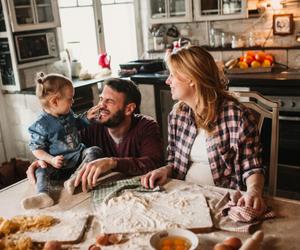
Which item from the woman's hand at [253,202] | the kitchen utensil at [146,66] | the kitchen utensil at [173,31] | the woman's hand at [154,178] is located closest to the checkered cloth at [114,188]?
the woman's hand at [154,178]

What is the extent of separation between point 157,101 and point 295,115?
129 centimetres

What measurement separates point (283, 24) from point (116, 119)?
2545 mm

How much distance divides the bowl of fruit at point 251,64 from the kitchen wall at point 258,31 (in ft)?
0.52

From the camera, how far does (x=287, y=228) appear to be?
1229mm

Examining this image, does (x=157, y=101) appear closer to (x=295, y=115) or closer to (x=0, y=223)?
(x=295, y=115)

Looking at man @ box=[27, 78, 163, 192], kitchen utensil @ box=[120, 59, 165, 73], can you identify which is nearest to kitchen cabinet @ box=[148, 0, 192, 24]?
kitchen utensil @ box=[120, 59, 165, 73]

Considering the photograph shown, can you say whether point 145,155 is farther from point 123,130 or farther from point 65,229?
point 65,229

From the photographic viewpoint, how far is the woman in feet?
5.65

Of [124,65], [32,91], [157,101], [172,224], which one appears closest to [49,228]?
[172,224]

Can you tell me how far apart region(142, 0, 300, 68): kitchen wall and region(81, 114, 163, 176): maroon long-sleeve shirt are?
92.6 inches

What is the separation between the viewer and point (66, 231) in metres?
1.27

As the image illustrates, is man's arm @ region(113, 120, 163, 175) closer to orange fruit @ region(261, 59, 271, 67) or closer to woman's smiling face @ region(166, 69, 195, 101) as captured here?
woman's smiling face @ region(166, 69, 195, 101)

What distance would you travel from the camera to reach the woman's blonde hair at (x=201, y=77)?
5.85 ft

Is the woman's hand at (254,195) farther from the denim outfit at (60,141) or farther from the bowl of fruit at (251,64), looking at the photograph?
the bowl of fruit at (251,64)
